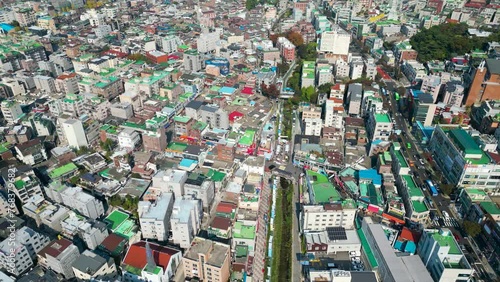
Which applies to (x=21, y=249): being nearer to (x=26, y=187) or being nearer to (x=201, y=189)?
(x=26, y=187)

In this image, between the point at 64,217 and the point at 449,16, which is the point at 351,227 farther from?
the point at 449,16

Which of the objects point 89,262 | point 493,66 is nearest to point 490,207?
point 493,66

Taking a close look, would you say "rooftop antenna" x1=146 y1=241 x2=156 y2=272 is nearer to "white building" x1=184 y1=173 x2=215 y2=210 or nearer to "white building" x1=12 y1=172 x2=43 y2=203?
"white building" x1=184 y1=173 x2=215 y2=210

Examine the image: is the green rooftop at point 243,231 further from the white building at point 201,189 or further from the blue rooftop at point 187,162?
the blue rooftop at point 187,162

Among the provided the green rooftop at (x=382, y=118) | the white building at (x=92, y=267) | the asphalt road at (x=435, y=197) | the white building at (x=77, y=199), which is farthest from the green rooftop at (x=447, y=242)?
the white building at (x=77, y=199)

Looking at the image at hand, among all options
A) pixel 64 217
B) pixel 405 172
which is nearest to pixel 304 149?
pixel 405 172

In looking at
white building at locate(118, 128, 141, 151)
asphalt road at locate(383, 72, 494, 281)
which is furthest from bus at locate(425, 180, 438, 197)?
white building at locate(118, 128, 141, 151)
